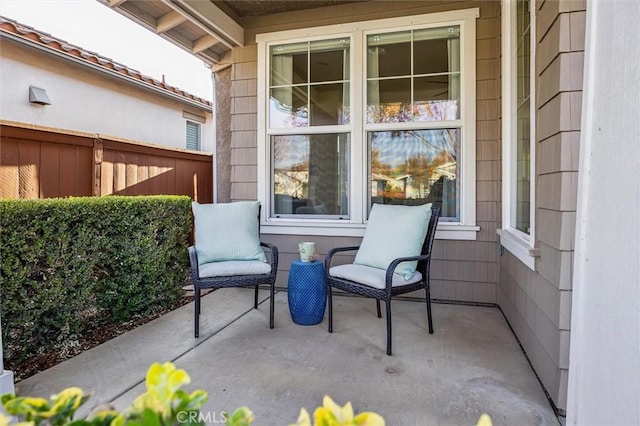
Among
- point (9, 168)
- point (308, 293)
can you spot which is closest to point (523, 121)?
point (308, 293)

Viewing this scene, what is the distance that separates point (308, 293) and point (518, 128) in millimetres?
2007

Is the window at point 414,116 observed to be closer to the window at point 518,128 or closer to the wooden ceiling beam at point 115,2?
the window at point 518,128

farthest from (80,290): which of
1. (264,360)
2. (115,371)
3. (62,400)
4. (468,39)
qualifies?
(468,39)

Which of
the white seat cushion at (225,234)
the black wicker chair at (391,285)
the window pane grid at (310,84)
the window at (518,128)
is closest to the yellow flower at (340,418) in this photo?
the black wicker chair at (391,285)

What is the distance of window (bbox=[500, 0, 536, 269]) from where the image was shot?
7.67 ft

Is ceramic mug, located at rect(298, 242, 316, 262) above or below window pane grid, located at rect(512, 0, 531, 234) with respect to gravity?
below

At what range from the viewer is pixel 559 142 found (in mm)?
1716

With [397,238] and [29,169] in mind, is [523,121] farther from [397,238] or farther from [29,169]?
[29,169]

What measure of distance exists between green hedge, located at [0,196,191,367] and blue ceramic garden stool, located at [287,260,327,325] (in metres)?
1.23

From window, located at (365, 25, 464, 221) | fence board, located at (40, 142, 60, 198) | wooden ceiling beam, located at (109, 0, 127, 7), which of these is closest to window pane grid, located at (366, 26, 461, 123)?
window, located at (365, 25, 464, 221)

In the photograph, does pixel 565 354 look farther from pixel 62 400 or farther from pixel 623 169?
pixel 62 400

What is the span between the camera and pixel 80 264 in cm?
249

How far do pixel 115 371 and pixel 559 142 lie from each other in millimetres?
2611

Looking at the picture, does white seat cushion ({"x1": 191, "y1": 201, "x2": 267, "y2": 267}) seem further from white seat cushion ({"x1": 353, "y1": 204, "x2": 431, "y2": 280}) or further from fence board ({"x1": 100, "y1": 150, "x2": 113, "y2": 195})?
fence board ({"x1": 100, "y1": 150, "x2": 113, "y2": 195})
